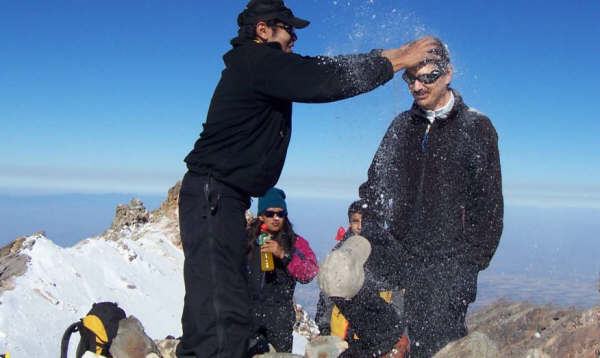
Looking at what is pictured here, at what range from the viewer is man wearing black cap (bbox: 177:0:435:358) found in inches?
143

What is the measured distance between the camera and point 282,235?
6.31 meters

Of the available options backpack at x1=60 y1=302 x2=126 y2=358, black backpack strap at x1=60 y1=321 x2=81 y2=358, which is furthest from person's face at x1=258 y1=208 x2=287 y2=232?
black backpack strap at x1=60 y1=321 x2=81 y2=358

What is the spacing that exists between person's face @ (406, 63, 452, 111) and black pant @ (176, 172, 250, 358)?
5.34 ft

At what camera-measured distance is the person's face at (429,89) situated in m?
3.93

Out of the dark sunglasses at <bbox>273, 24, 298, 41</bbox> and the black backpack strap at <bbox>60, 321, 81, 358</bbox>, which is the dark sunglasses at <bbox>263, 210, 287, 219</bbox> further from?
the dark sunglasses at <bbox>273, 24, 298, 41</bbox>

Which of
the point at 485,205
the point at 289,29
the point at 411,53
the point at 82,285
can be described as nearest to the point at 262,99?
the point at 289,29

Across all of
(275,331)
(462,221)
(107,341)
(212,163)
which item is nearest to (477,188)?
(462,221)

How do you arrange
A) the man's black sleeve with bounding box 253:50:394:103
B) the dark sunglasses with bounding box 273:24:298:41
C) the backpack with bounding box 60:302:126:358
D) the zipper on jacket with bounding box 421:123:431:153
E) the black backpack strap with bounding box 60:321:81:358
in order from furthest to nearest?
the backpack with bounding box 60:302:126:358 → the black backpack strap with bounding box 60:321:81:358 → the zipper on jacket with bounding box 421:123:431:153 → the dark sunglasses with bounding box 273:24:298:41 → the man's black sleeve with bounding box 253:50:394:103

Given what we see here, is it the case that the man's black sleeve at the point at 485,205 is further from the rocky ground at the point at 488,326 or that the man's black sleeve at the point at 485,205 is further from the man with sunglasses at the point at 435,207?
the rocky ground at the point at 488,326

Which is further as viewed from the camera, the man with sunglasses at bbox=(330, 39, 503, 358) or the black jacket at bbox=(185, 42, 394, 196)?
the man with sunglasses at bbox=(330, 39, 503, 358)

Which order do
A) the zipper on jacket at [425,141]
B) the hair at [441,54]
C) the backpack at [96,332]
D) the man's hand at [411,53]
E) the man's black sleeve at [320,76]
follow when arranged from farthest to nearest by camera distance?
1. the backpack at [96,332]
2. the zipper on jacket at [425,141]
3. the hair at [441,54]
4. the man's hand at [411,53]
5. the man's black sleeve at [320,76]

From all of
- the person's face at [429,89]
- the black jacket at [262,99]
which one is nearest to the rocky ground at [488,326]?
the person's face at [429,89]

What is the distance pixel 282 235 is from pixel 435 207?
8.72ft

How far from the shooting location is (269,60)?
3.55m
